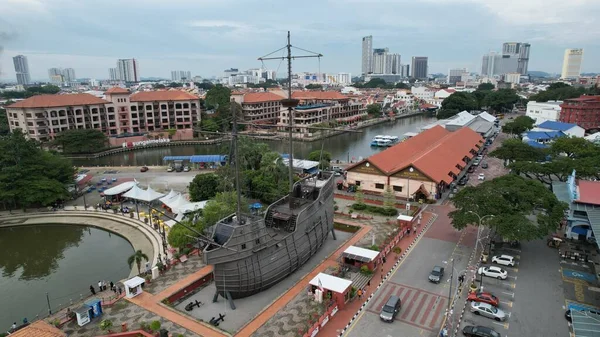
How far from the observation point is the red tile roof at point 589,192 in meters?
26.1

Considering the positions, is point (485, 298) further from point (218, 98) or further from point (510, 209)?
point (218, 98)

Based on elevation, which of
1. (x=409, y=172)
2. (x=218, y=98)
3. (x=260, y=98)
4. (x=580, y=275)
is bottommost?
(x=580, y=275)

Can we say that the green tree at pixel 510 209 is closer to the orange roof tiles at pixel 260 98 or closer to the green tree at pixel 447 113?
the orange roof tiles at pixel 260 98

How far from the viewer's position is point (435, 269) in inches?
896

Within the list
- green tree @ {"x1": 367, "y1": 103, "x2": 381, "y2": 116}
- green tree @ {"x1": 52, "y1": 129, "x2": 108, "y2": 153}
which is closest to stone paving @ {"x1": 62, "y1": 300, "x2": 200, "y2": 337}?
green tree @ {"x1": 52, "y1": 129, "x2": 108, "y2": 153}

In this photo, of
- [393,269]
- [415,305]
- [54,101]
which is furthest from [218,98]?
[415,305]

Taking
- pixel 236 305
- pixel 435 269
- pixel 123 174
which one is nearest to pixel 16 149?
pixel 123 174

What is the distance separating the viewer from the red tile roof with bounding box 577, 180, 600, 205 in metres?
26.1

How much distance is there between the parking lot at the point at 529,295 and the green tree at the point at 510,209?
2.04 meters

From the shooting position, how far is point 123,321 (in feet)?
61.7

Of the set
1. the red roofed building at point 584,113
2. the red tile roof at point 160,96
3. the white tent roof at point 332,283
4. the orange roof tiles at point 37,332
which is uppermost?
the red tile roof at point 160,96

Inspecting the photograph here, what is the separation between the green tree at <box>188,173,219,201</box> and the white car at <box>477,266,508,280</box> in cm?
2368

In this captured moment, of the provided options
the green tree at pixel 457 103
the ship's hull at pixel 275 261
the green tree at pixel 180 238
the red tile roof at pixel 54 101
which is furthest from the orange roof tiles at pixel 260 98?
the ship's hull at pixel 275 261

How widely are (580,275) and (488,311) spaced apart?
27.8ft
